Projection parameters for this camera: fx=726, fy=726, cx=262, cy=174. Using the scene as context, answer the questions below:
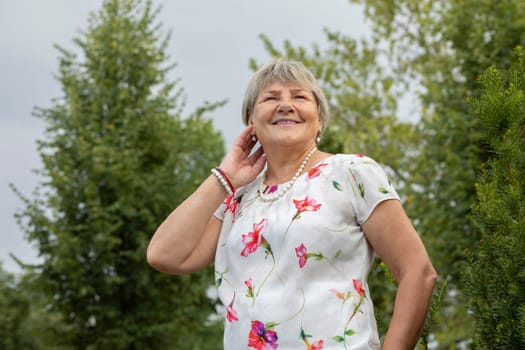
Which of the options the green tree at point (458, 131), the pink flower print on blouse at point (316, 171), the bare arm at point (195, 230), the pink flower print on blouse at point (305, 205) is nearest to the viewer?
the pink flower print on blouse at point (305, 205)

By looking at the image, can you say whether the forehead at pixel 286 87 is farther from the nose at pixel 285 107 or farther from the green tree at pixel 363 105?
the green tree at pixel 363 105

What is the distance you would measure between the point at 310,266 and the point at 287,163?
0.57 m

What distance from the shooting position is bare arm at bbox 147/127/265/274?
3.20 m

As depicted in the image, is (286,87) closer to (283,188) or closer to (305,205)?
(283,188)

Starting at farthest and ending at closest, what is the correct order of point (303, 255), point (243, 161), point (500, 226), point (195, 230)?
point (243, 161), point (195, 230), point (500, 226), point (303, 255)

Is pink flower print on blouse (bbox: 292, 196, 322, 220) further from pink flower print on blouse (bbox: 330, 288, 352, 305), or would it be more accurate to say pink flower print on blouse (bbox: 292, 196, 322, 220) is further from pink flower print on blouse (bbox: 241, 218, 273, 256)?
pink flower print on blouse (bbox: 330, 288, 352, 305)

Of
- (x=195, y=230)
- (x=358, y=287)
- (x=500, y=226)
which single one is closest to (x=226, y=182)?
(x=195, y=230)

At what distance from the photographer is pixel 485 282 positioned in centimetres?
298

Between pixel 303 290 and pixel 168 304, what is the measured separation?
1179 centimetres

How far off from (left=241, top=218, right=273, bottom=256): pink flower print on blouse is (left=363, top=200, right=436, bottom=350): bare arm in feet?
1.30

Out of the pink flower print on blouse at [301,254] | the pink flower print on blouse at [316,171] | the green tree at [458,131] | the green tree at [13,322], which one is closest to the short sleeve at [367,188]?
the pink flower print on blouse at [316,171]

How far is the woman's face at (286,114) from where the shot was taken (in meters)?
3.01

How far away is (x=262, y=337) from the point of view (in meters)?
2.67

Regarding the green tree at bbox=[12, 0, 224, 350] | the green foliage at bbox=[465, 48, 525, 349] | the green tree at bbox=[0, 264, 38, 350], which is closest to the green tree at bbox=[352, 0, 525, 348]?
the green tree at bbox=[12, 0, 224, 350]
